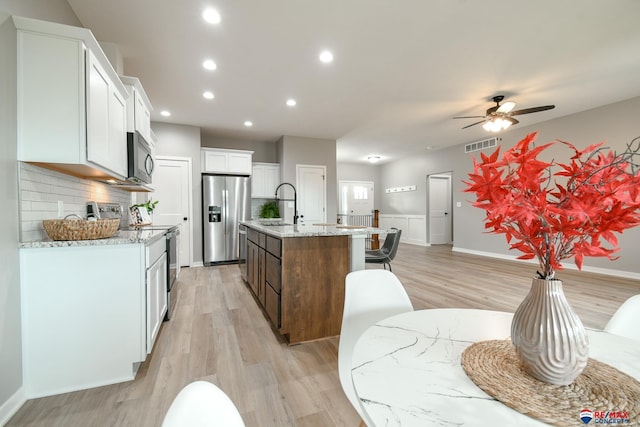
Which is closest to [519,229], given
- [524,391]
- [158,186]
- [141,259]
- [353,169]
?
[524,391]

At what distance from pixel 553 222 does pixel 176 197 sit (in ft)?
17.6

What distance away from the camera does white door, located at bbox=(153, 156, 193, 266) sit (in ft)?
15.7

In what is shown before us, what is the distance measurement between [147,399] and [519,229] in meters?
1.98

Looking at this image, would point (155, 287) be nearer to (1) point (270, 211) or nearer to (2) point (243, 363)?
(2) point (243, 363)

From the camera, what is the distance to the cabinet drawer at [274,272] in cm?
215

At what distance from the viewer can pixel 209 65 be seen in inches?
120

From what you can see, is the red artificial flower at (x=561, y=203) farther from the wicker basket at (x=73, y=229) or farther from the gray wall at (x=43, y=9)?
the gray wall at (x=43, y=9)

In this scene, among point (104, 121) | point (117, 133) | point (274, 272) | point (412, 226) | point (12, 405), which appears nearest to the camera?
point (12, 405)

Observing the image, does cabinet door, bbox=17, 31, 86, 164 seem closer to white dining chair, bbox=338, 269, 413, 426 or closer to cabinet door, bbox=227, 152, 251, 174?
white dining chair, bbox=338, 269, 413, 426

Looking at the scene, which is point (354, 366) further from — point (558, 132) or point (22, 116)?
point (558, 132)

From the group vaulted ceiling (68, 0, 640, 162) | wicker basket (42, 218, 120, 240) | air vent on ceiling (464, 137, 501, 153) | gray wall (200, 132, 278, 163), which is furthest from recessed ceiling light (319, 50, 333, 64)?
air vent on ceiling (464, 137, 501, 153)

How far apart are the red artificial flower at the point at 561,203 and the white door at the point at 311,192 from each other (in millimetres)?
5377

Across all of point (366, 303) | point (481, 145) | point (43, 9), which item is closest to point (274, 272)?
point (366, 303)

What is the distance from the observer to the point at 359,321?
4.06 ft
